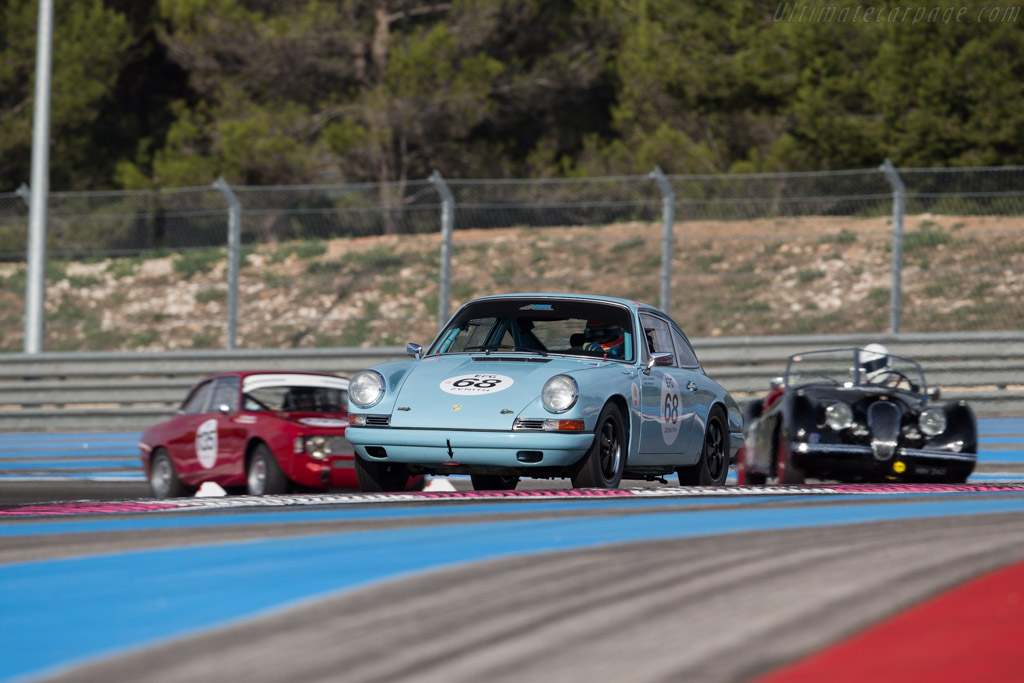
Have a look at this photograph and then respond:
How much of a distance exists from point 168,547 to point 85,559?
379 millimetres

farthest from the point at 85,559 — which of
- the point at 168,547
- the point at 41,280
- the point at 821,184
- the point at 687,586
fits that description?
the point at 821,184

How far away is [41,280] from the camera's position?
1922 cm

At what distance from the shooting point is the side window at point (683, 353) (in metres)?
10.7

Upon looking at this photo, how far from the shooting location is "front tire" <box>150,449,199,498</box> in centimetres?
1216

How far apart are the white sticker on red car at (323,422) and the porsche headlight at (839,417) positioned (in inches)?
139

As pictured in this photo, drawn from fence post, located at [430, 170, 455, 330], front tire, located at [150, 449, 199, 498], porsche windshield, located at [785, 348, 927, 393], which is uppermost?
fence post, located at [430, 170, 455, 330]

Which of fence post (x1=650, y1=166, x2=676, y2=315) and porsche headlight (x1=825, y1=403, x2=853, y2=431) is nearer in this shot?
porsche headlight (x1=825, y1=403, x2=853, y2=431)

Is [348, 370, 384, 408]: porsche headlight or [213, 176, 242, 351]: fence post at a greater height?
[213, 176, 242, 351]: fence post

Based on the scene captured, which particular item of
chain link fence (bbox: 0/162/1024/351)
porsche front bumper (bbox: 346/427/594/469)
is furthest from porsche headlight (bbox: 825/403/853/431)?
chain link fence (bbox: 0/162/1024/351)

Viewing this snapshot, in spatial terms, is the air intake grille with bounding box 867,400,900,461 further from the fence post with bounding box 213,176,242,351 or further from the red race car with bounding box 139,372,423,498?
the fence post with bounding box 213,176,242,351

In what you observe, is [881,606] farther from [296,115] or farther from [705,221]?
[296,115]

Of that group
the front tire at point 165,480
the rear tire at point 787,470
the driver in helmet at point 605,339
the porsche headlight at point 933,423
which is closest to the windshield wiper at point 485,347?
the driver in helmet at point 605,339

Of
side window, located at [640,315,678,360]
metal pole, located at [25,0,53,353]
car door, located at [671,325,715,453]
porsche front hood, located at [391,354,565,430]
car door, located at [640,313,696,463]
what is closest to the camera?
porsche front hood, located at [391,354,565,430]

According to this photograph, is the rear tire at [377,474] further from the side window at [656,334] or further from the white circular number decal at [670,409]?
the side window at [656,334]
